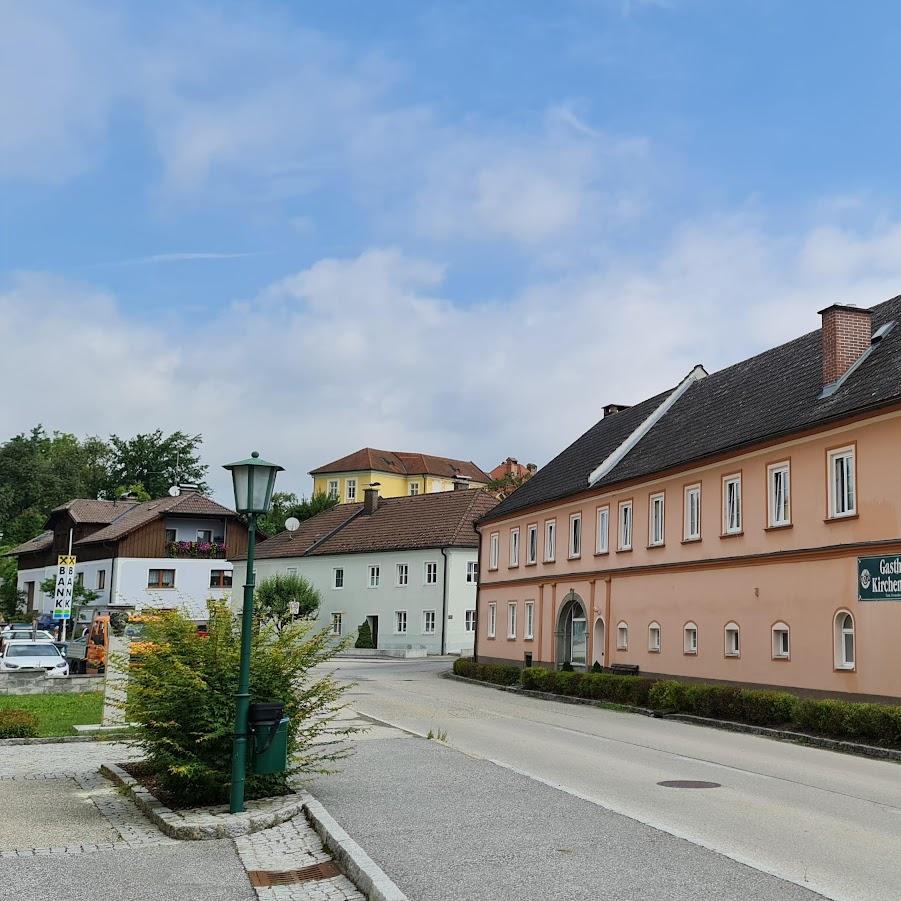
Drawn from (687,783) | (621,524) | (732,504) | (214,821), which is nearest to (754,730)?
(732,504)

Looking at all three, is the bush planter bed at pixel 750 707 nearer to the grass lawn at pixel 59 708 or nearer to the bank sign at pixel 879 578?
the bank sign at pixel 879 578

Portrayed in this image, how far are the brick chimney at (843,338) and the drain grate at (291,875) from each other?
2131 centimetres

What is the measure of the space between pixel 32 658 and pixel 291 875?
2691 cm

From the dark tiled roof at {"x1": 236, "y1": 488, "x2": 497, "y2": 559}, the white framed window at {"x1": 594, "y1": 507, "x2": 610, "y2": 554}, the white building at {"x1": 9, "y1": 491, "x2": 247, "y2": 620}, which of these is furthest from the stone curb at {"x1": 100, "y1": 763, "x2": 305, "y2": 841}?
the white building at {"x1": 9, "y1": 491, "x2": 247, "y2": 620}

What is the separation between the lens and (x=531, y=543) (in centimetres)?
4300

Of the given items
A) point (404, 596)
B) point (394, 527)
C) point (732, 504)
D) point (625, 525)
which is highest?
point (394, 527)

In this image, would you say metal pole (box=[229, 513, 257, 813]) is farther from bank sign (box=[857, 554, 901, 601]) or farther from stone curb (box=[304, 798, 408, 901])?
bank sign (box=[857, 554, 901, 601])

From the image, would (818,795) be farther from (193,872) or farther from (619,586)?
(619,586)

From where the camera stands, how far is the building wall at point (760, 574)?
2264cm

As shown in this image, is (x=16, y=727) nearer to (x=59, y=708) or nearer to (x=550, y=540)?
(x=59, y=708)

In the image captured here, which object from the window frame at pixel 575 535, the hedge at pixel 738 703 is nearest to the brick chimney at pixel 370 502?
the window frame at pixel 575 535

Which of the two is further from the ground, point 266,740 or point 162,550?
point 162,550

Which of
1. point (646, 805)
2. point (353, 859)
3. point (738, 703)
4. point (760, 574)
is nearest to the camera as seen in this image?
point (353, 859)

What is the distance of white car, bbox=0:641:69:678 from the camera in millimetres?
31844
